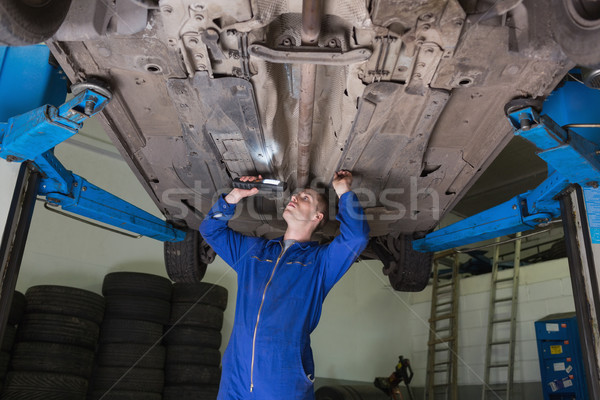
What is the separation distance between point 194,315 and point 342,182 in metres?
3.39

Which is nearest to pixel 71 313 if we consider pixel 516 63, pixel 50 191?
pixel 50 191

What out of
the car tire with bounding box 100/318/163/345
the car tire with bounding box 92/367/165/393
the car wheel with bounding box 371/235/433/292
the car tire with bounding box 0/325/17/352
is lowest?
the car tire with bounding box 92/367/165/393

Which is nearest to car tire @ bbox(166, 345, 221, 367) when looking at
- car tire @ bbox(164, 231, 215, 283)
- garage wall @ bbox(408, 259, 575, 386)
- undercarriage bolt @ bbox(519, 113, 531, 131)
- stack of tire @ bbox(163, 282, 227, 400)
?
stack of tire @ bbox(163, 282, 227, 400)

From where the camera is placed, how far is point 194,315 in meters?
5.36

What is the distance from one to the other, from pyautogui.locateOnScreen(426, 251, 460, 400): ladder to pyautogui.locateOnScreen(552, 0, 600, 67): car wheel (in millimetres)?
6153

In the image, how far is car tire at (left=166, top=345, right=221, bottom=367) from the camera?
5.14 meters

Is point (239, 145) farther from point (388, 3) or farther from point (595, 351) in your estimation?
point (595, 351)

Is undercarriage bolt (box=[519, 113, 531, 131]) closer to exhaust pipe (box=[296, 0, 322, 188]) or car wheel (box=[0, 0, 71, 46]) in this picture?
exhaust pipe (box=[296, 0, 322, 188])

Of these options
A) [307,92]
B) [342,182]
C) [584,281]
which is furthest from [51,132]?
[584,281]

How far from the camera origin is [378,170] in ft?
9.23

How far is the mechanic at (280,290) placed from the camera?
7.24 ft

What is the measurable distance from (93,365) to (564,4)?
5.02m

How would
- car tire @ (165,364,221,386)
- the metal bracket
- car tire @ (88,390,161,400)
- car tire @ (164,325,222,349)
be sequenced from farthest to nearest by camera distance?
car tire @ (164,325,222,349), car tire @ (165,364,221,386), car tire @ (88,390,161,400), the metal bracket

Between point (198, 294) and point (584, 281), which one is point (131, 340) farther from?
point (584, 281)
